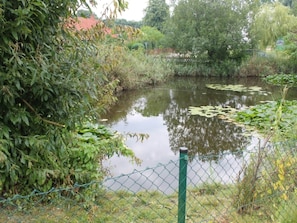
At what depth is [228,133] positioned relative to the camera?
635cm

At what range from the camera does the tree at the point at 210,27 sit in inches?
591

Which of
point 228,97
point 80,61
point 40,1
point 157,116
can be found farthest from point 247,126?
point 40,1

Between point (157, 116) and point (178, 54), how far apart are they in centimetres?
917

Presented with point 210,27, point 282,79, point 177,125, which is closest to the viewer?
point 177,125

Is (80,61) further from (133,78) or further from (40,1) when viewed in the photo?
(133,78)

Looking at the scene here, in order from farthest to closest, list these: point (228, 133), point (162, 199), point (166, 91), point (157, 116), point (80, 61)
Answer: point (166, 91)
point (157, 116)
point (228, 133)
point (162, 199)
point (80, 61)

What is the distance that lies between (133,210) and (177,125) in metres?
4.28

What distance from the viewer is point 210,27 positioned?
49.1 ft

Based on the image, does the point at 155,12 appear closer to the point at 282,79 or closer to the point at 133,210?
the point at 282,79

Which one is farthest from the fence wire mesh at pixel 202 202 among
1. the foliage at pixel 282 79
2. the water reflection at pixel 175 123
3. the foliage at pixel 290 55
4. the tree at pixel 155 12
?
the tree at pixel 155 12

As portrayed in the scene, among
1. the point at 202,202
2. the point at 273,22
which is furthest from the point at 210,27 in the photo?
the point at 202,202

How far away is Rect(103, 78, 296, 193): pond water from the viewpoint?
5.00m

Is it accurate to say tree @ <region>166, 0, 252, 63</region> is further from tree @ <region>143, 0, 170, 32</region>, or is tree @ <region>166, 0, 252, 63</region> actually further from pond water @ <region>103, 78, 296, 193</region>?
tree @ <region>143, 0, 170, 32</region>

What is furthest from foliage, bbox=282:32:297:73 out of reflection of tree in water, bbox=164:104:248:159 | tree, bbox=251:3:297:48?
reflection of tree in water, bbox=164:104:248:159
